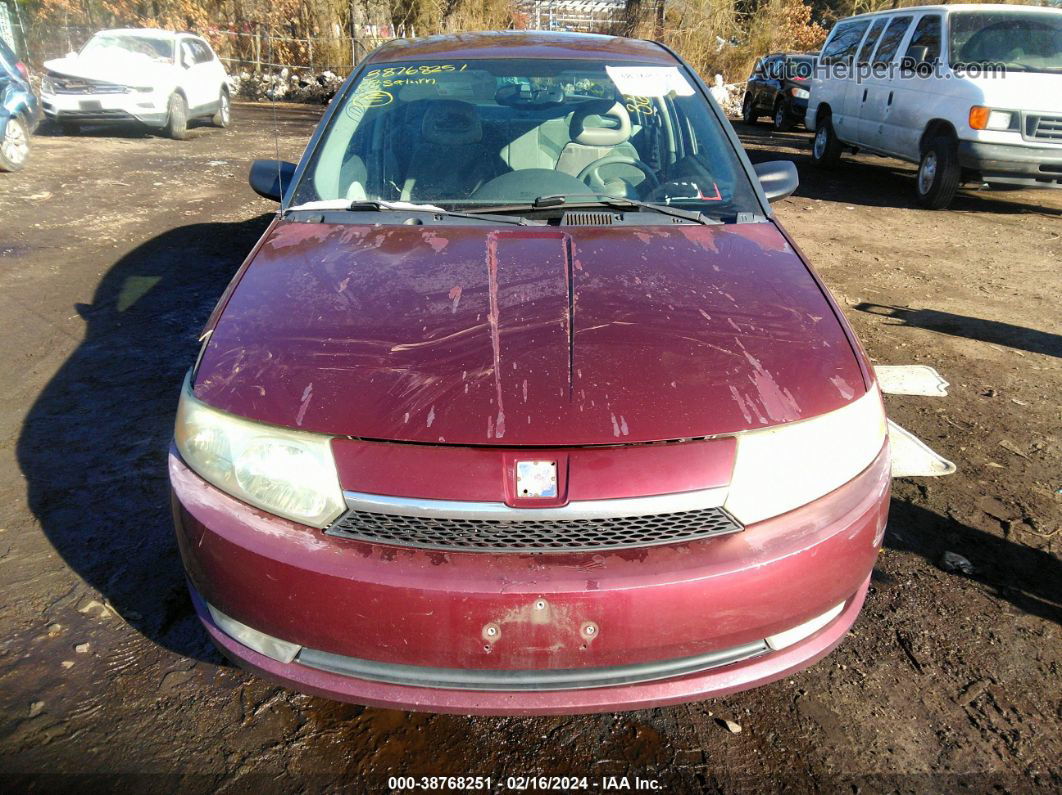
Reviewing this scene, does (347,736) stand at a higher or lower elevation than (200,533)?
lower

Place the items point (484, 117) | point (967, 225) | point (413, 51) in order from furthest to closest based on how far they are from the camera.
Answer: point (967, 225), point (413, 51), point (484, 117)

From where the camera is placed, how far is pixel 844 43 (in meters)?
11.3

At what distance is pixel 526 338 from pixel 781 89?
56.9 ft

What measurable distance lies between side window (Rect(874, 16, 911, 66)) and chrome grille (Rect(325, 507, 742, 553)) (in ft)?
33.0

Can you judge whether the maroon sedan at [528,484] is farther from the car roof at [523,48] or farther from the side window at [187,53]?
the side window at [187,53]

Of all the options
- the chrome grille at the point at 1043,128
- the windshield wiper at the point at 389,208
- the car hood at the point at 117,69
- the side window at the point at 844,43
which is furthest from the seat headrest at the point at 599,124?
the car hood at the point at 117,69

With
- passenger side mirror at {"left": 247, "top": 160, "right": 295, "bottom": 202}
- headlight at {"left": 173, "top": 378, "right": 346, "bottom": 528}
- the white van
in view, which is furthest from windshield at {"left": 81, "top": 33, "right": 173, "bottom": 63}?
headlight at {"left": 173, "top": 378, "right": 346, "bottom": 528}

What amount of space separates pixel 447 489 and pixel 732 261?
1285 millimetres

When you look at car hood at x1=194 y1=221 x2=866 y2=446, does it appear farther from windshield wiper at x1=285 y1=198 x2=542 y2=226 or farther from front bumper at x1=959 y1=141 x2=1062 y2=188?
front bumper at x1=959 y1=141 x2=1062 y2=188

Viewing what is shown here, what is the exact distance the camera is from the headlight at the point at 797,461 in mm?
1815

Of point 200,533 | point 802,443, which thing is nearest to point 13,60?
point 200,533

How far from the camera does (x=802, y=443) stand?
1.88 meters

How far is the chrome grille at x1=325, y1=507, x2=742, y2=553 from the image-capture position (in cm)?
176

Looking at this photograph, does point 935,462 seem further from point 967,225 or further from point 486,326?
point 967,225
